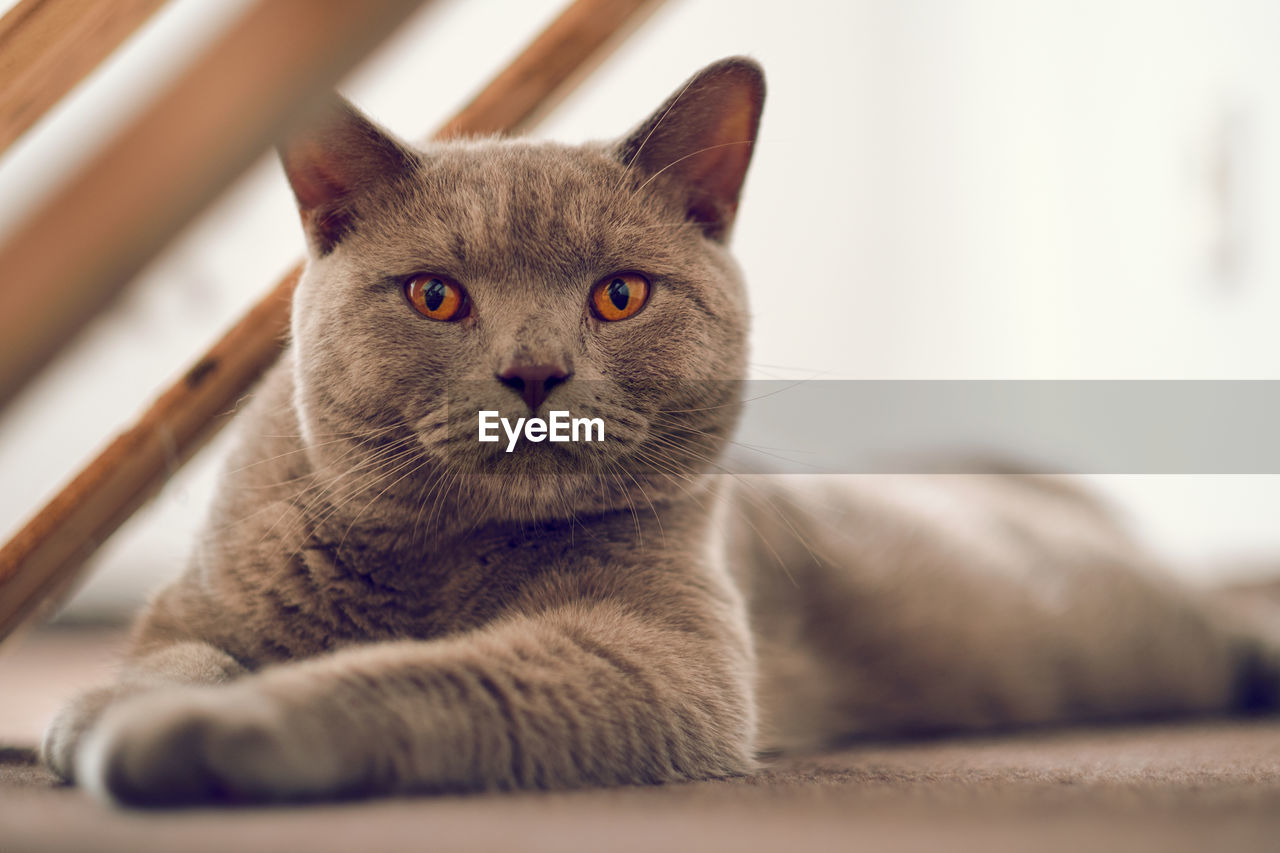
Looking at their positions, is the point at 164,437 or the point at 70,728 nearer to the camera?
the point at 70,728

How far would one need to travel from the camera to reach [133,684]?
963 millimetres

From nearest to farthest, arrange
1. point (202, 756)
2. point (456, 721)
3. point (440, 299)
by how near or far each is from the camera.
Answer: point (202, 756) → point (456, 721) → point (440, 299)

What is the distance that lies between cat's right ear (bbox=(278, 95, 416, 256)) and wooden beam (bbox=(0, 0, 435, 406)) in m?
0.24

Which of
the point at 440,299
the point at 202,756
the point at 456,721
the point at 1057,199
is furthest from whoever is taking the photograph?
the point at 1057,199

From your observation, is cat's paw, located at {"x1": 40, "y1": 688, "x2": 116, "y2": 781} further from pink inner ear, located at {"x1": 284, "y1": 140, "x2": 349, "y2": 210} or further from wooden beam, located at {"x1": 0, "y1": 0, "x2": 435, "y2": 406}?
pink inner ear, located at {"x1": 284, "y1": 140, "x2": 349, "y2": 210}

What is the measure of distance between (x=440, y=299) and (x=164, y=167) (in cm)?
34

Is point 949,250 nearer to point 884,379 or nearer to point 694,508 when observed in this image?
point 884,379

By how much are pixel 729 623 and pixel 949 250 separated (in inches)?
88.8

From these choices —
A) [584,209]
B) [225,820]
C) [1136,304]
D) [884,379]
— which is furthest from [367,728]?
[1136,304]

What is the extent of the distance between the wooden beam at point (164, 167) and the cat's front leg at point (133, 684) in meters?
0.37

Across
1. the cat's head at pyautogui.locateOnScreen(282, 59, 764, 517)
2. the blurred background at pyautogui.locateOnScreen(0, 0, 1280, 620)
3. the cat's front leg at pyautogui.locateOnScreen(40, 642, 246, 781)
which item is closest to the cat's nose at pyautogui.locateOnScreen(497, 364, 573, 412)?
the cat's head at pyautogui.locateOnScreen(282, 59, 764, 517)

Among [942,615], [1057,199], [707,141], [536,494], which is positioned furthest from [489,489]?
[1057,199]

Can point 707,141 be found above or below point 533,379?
above

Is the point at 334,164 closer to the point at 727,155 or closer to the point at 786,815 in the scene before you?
the point at 727,155
